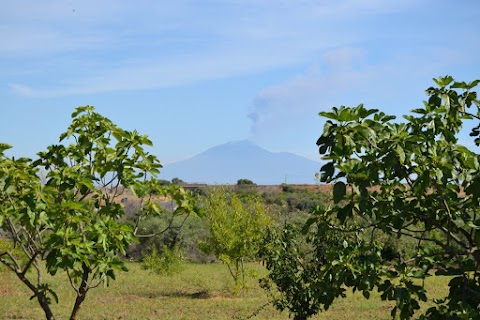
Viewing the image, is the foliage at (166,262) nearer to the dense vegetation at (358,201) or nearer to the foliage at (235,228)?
the foliage at (235,228)

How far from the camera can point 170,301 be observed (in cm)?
2056

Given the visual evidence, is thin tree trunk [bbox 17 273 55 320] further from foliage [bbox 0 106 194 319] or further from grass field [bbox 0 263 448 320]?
grass field [bbox 0 263 448 320]

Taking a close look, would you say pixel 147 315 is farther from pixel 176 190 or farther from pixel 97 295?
pixel 176 190

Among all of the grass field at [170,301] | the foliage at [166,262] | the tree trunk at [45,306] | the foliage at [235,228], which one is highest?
the foliage at [235,228]

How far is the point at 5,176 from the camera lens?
7152 mm

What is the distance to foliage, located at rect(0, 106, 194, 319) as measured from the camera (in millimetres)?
6480

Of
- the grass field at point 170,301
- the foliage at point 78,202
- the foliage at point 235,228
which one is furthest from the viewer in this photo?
the foliage at point 235,228

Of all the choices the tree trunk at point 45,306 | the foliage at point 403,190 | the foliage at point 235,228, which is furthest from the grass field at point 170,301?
the foliage at point 403,190

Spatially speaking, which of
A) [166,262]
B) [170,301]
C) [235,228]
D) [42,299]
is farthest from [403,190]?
[166,262]

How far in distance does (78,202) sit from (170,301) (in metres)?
14.3

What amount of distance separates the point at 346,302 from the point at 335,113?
A: 16.0m

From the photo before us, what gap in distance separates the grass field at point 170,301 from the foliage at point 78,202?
364 inches

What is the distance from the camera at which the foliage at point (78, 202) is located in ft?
21.3

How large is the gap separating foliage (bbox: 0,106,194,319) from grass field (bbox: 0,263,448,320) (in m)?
9.25
